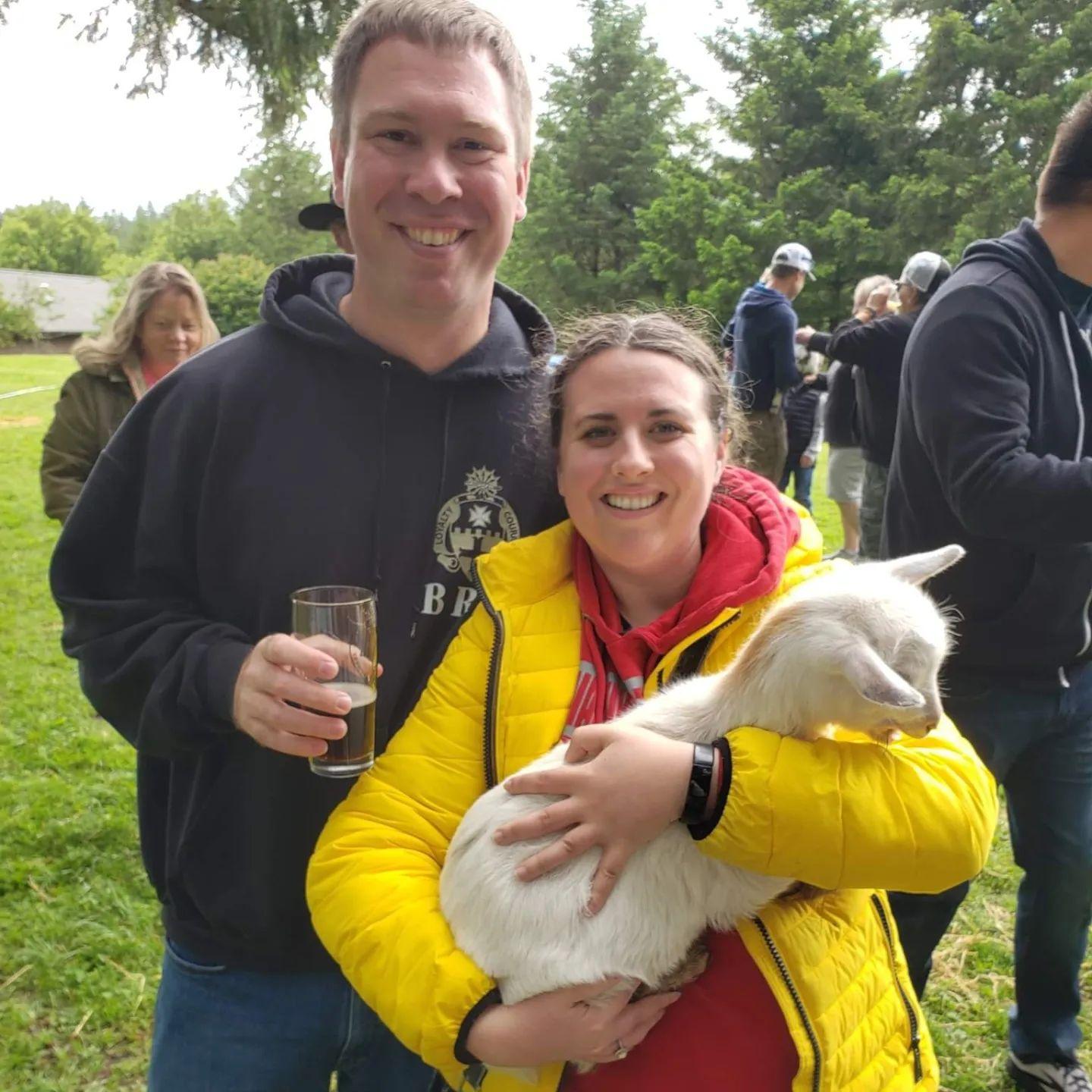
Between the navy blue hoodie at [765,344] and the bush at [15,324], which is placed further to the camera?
the bush at [15,324]

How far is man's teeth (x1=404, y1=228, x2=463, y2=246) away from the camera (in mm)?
1870

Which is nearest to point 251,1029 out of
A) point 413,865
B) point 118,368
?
point 413,865

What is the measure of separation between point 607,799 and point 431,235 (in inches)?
45.9

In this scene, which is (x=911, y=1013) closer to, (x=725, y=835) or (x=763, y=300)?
(x=725, y=835)

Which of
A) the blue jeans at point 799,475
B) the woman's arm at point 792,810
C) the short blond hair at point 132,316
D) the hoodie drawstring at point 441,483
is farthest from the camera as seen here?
the blue jeans at point 799,475

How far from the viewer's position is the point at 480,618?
1.90 meters

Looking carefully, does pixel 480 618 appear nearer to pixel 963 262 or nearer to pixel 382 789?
pixel 382 789

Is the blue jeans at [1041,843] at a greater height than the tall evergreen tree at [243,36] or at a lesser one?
lesser

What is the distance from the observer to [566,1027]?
5.08ft

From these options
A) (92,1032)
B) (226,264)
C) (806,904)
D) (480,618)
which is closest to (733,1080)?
(806,904)

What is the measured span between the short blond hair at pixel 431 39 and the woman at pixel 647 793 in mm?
550

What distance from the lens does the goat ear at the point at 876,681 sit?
4.59ft

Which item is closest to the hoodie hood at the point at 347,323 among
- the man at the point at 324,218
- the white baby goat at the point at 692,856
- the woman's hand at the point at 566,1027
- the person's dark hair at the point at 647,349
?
the person's dark hair at the point at 647,349

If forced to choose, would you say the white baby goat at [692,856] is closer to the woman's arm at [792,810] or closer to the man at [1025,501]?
the woman's arm at [792,810]
